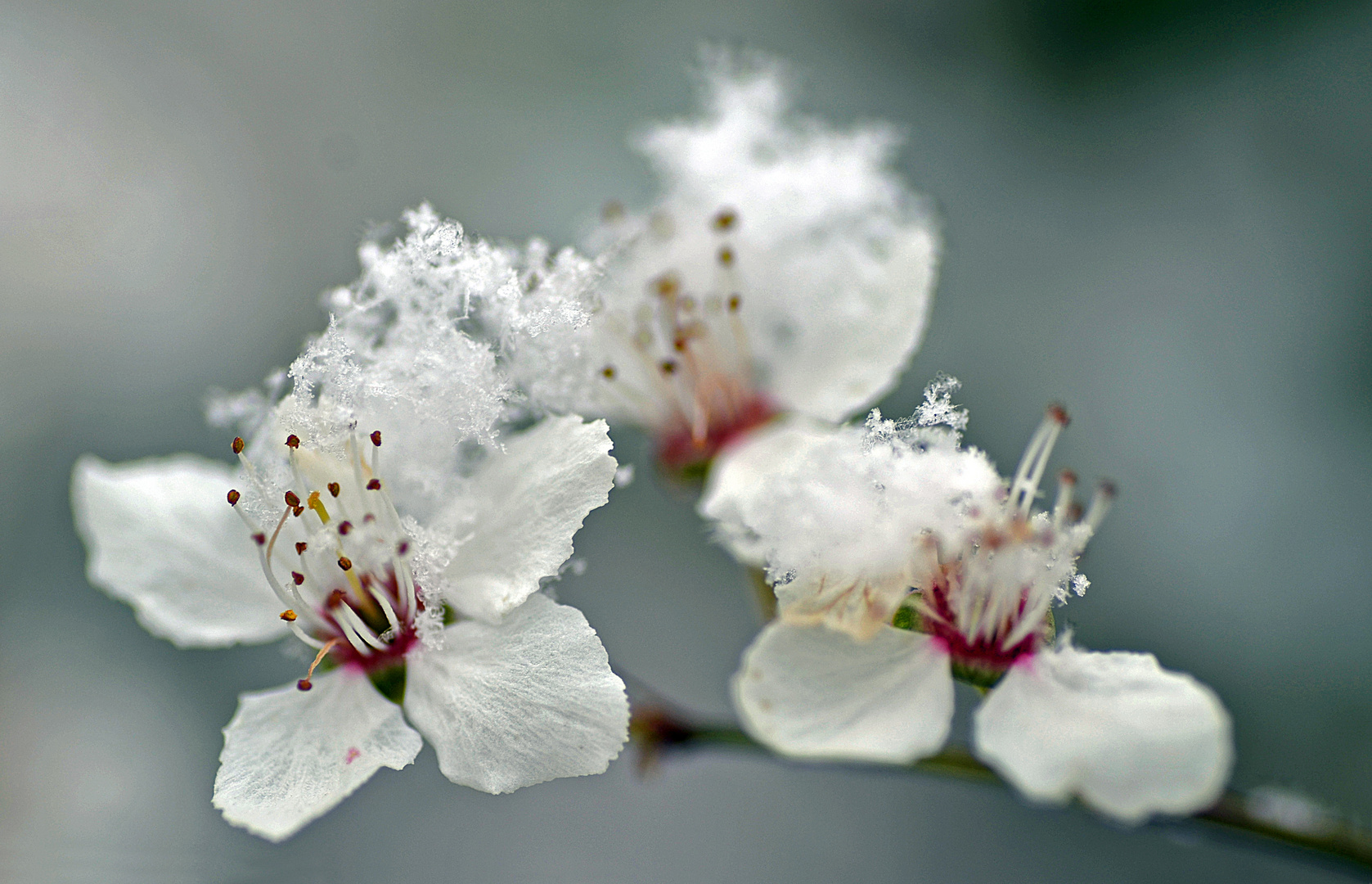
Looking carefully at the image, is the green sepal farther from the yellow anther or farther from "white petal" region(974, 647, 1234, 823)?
"white petal" region(974, 647, 1234, 823)

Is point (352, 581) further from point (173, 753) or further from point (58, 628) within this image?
point (58, 628)

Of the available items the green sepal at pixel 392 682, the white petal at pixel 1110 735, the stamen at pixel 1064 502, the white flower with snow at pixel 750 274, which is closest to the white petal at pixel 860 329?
the white flower with snow at pixel 750 274

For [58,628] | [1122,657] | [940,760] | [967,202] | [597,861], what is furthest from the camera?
[967,202]

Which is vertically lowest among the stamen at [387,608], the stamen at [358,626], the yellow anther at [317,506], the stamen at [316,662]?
the stamen at [316,662]

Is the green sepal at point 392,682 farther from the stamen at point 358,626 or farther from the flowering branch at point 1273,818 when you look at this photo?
the flowering branch at point 1273,818

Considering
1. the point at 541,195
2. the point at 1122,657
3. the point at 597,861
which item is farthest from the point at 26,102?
the point at 1122,657
